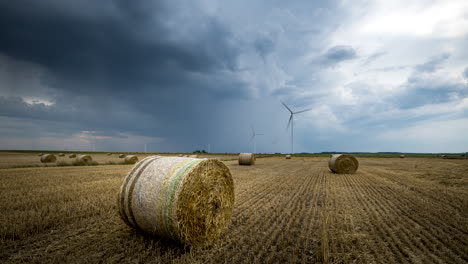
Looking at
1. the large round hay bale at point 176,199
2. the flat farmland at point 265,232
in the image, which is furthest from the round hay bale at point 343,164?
the large round hay bale at point 176,199

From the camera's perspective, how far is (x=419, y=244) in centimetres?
424

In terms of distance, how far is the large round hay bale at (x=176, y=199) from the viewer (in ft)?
12.7

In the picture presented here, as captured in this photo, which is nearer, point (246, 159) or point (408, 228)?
point (408, 228)

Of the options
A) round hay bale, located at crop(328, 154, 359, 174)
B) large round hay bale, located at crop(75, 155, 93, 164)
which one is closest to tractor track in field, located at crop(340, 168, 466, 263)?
round hay bale, located at crop(328, 154, 359, 174)

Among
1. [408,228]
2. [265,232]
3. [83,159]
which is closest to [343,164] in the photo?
[408,228]

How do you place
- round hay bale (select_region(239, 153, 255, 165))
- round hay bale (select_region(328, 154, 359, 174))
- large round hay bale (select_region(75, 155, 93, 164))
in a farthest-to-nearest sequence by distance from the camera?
round hay bale (select_region(239, 153, 255, 165)) < large round hay bale (select_region(75, 155, 93, 164)) < round hay bale (select_region(328, 154, 359, 174))

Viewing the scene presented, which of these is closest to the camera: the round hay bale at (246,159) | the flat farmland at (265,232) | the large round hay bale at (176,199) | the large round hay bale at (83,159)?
the flat farmland at (265,232)

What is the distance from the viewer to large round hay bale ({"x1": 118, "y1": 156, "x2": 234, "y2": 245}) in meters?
3.88

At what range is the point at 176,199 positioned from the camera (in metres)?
3.83

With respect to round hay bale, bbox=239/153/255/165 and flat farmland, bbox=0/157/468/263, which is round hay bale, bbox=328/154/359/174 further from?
round hay bale, bbox=239/153/255/165

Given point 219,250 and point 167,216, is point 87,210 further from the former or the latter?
point 219,250

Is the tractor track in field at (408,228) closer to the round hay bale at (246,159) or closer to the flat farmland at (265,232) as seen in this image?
the flat farmland at (265,232)

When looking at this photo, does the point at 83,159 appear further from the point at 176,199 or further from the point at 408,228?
the point at 408,228

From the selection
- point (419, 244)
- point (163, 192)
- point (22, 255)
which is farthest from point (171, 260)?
point (419, 244)
